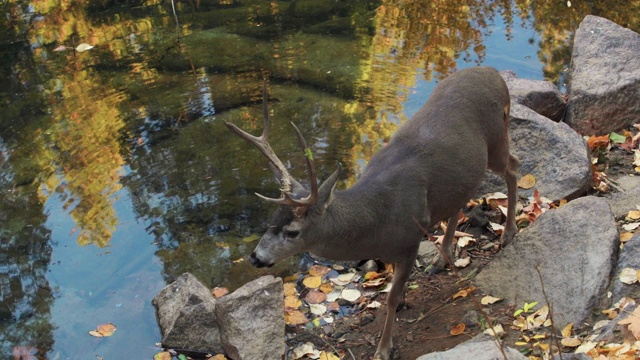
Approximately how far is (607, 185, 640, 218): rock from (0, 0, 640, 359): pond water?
2309 mm

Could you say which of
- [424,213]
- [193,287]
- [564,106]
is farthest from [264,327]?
[564,106]

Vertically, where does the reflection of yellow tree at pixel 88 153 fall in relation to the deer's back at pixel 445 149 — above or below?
below

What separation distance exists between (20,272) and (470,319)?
3.61 meters

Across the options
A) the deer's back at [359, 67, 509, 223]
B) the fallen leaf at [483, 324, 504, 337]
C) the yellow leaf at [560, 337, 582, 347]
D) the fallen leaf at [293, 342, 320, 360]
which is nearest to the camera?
the yellow leaf at [560, 337, 582, 347]

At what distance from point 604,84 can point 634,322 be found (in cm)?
384

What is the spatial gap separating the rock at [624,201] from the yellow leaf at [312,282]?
A: 2273mm

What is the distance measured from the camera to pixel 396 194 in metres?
5.12

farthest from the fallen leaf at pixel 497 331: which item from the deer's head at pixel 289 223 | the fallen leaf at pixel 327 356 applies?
the deer's head at pixel 289 223

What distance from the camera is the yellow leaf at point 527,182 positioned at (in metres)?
6.62

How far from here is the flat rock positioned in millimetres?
3879

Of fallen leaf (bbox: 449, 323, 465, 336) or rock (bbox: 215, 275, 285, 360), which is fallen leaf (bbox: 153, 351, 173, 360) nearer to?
rock (bbox: 215, 275, 285, 360)

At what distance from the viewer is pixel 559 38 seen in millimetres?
10148

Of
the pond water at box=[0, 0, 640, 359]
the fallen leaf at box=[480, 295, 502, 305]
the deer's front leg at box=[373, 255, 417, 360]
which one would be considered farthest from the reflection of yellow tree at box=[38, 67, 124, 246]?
the fallen leaf at box=[480, 295, 502, 305]

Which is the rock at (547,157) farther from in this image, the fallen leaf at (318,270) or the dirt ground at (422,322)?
the fallen leaf at (318,270)
